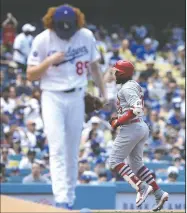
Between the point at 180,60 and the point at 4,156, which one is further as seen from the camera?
the point at 180,60

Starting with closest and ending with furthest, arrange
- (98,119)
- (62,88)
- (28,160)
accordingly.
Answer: (62,88) → (28,160) → (98,119)

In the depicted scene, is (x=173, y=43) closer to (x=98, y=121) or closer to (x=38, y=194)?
(x=98, y=121)

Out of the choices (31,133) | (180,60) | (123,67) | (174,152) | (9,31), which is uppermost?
(9,31)

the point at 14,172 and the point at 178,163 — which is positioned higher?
the point at 178,163

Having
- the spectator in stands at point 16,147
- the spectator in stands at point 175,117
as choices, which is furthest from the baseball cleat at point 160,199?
the spectator in stands at point 175,117

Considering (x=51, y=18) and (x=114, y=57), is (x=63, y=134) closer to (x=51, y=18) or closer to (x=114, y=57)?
(x=51, y=18)

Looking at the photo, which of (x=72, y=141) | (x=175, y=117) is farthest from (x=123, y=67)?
(x=175, y=117)

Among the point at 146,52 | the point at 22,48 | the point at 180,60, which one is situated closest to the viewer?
the point at 22,48
